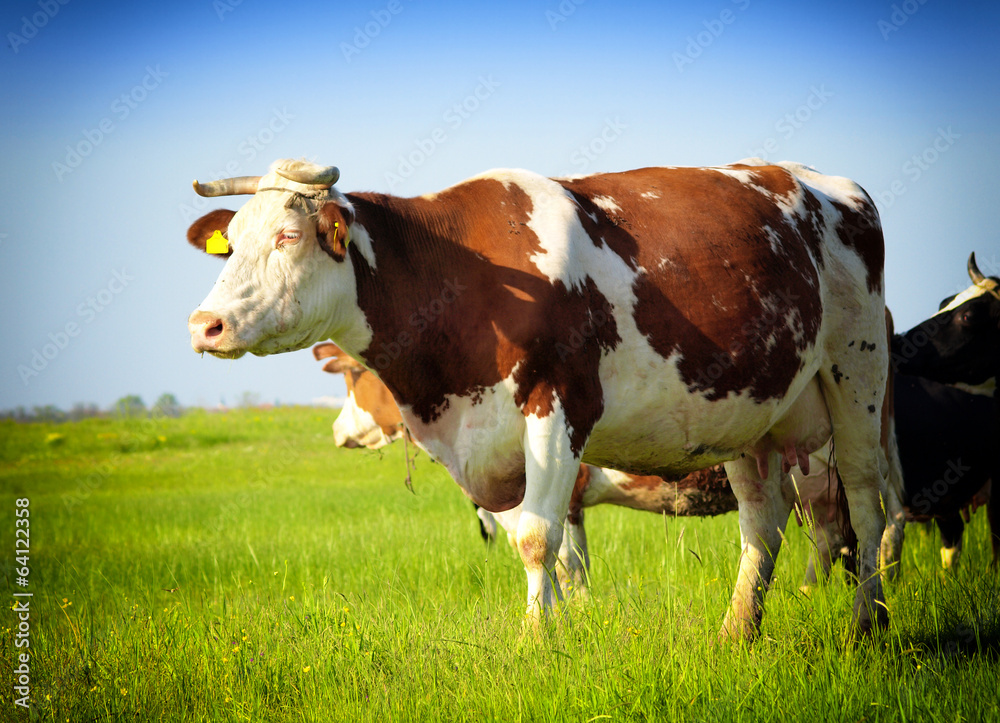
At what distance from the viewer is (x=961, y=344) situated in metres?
8.39

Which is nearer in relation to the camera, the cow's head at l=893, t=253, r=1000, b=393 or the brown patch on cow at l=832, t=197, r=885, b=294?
the brown patch on cow at l=832, t=197, r=885, b=294

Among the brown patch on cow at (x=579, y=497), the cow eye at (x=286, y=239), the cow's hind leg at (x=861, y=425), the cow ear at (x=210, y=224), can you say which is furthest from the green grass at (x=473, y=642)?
the cow ear at (x=210, y=224)

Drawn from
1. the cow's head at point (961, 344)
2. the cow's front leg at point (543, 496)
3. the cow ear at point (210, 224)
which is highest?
the cow ear at point (210, 224)

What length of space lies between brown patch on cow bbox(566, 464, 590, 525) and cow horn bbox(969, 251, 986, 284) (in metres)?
4.75

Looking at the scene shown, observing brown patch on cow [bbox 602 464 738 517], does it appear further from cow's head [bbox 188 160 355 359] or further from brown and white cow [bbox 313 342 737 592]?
cow's head [bbox 188 160 355 359]

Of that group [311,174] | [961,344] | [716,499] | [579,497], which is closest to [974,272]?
[961,344]

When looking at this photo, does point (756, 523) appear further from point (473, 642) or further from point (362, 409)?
point (362, 409)

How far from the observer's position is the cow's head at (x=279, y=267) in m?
3.77

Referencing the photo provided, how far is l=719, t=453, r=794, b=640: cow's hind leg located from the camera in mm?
5160

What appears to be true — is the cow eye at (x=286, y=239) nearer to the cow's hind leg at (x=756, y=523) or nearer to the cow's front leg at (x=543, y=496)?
the cow's front leg at (x=543, y=496)

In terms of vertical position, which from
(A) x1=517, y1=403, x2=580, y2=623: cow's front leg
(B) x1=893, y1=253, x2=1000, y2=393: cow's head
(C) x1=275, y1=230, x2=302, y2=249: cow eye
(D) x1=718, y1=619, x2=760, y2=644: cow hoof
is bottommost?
(D) x1=718, y1=619, x2=760, y2=644: cow hoof

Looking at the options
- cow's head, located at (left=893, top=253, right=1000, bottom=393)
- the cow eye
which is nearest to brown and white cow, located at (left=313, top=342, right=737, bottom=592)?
cow's head, located at (left=893, top=253, right=1000, bottom=393)

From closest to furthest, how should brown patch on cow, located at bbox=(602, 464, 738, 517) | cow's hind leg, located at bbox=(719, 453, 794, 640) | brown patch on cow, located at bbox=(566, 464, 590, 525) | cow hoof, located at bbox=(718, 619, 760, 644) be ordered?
cow hoof, located at bbox=(718, 619, 760, 644), cow's hind leg, located at bbox=(719, 453, 794, 640), brown patch on cow, located at bbox=(602, 464, 738, 517), brown patch on cow, located at bbox=(566, 464, 590, 525)

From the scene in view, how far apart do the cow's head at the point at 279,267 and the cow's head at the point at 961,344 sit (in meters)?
6.62
